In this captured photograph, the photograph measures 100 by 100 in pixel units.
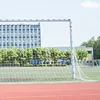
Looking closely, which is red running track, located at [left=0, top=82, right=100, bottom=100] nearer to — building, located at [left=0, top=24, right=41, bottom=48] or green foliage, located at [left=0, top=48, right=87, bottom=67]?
green foliage, located at [left=0, top=48, right=87, bottom=67]

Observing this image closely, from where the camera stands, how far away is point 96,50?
75188mm

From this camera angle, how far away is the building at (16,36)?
92625 millimetres

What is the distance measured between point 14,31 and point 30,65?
222ft

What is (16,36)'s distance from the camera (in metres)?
96.2

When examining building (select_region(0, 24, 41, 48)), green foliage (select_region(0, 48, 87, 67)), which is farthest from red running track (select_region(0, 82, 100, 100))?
building (select_region(0, 24, 41, 48))

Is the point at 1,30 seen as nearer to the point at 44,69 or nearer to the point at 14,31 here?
the point at 14,31

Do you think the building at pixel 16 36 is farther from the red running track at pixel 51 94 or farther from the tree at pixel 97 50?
the red running track at pixel 51 94

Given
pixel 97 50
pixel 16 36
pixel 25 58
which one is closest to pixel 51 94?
pixel 25 58

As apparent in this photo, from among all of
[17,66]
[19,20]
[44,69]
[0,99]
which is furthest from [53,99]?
[44,69]

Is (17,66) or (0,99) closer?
(0,99)

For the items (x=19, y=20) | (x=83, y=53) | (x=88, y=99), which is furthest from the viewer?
(x=83, y=53)

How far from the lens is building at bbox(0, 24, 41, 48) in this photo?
92625 mm

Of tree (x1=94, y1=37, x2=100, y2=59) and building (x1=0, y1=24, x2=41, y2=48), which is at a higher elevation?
building (x1=0, y1=24, x2=41, y2=48)

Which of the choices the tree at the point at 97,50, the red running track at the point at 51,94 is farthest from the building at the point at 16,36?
the red running track at the point at 51,94
